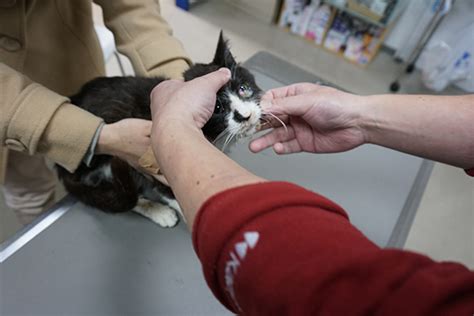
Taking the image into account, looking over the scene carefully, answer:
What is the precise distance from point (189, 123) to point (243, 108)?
29 centimetres

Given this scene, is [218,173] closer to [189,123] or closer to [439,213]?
[189,123]

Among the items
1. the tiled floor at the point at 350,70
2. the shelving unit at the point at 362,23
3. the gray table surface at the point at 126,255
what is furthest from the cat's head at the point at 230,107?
the shelving unit at the point at 362,23

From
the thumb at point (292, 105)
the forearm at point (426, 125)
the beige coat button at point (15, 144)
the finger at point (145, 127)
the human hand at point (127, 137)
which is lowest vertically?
the beige coat button at point (15, 144)

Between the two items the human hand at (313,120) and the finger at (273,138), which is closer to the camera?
the human hand at (313,120)

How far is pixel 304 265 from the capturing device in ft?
0.77

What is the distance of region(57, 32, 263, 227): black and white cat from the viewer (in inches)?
27.8

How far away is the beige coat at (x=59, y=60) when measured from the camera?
56 cm

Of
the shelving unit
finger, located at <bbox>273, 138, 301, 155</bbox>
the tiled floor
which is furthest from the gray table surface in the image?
the shelving unit

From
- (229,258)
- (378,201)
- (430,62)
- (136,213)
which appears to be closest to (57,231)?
(136,213)

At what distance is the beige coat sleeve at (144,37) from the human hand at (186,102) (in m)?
0.33

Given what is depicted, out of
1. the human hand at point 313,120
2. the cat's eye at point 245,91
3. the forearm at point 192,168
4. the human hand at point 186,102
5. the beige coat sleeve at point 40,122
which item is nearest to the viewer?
the forearm at point 192,168

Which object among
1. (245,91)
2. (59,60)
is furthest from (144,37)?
(245,91)

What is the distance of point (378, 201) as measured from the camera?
0.88 meters

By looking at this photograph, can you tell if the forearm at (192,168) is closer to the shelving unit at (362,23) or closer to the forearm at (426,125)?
the forearm at (426,125)
